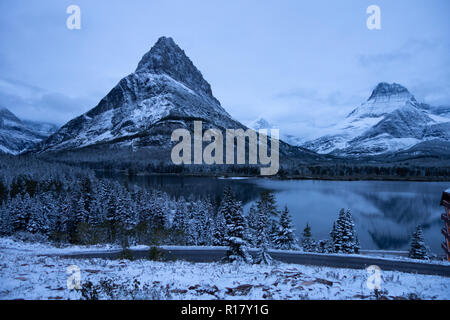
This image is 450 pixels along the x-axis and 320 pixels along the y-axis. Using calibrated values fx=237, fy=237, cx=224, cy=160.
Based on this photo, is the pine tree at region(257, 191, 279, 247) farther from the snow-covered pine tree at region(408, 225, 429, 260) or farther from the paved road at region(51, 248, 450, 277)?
the snow-covered pine tree at region(408, 225, 429, 260)

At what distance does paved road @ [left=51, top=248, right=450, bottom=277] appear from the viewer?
47.3 feet

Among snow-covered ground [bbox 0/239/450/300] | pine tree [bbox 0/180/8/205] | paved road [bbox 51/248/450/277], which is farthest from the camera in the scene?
pine tree [bbox 0/180/8/205]

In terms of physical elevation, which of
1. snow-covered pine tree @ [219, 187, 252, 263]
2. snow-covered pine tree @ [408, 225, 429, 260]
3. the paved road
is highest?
snow-covered pine tree @ [219, 187, 252, 263]

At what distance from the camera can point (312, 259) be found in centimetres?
1725

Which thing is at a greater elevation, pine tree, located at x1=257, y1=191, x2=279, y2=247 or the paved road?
pine tree, located at x1=257, y1=191, x2=279, y2=247

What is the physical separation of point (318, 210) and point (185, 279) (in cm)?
5616

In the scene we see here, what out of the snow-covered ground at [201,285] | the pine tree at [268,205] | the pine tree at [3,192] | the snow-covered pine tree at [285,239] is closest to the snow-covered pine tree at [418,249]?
the snow-covered pine tree at [285,239]

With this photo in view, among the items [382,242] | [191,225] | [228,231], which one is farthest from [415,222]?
[228,231]

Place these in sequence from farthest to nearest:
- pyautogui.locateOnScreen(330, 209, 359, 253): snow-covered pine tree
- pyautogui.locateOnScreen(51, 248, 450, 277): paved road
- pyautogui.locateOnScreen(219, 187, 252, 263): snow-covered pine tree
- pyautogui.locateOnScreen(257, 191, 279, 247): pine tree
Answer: pyautogui.locateOnScreen(330, 209, 359, 253): snow-covered pine tree → pyautogui.locateOnScreen(257, 191, 279, 247): pine tree → pyautogui.locateOnScreen(219, 187, 252, 263): snow-covered pine tree → pyautogui.locateOnScreen(51, 248, 450, 277): paved road

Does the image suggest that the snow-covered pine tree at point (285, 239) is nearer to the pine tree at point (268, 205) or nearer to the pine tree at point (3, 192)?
the pine tree at point (268, 205)

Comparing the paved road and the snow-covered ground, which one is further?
the paved road

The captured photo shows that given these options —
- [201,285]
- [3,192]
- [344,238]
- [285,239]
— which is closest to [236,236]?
[201,285]

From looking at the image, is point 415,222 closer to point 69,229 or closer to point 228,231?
point 228,231

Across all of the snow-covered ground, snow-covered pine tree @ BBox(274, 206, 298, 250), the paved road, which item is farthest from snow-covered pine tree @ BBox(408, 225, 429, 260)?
the snow-covered ground
